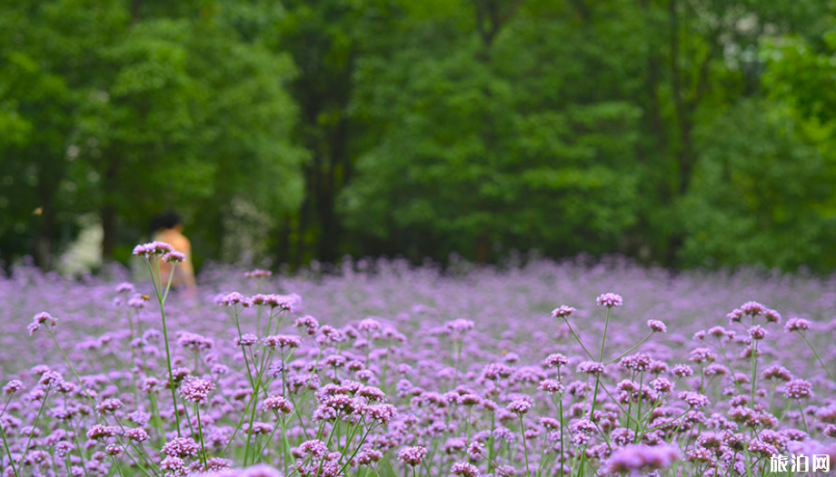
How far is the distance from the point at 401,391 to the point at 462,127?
18.3 meters

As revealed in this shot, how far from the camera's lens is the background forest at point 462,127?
1902cm

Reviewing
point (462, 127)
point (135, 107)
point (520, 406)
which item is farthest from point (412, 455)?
point (462, 127)

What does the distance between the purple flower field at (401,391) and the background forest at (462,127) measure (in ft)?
24.4

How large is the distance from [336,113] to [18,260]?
1226 cm

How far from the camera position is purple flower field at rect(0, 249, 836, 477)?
10.9 feet

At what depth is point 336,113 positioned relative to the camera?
3127 cm

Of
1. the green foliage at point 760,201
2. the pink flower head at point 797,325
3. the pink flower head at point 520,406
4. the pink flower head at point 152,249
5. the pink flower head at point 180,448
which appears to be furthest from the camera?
the green foliage at point 760,201

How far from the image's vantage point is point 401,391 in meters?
4.63

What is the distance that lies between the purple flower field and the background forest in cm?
744

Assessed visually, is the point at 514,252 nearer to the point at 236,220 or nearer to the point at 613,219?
the point at 613,219

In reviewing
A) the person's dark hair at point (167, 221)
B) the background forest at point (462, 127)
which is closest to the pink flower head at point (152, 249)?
the person's dark hair at point (167, 221)

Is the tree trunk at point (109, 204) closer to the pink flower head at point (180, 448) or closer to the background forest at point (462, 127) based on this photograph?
the background forest at point (462, 127)

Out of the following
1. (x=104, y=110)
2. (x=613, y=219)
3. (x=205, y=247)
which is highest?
(x=104, y=110)

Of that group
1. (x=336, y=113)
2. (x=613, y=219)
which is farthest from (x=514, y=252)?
(x=336, y=113)
